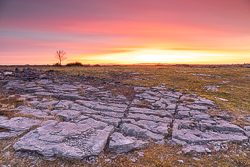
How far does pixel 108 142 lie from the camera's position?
16.4ft

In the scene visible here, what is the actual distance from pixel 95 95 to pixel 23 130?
4.77m

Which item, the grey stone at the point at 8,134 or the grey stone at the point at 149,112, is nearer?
the grey stone at the point at 8,134

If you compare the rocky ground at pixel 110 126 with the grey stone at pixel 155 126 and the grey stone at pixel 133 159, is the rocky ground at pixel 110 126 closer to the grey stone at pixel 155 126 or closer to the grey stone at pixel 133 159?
the grey stone at pixel 155 126

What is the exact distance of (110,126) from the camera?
19.1ft

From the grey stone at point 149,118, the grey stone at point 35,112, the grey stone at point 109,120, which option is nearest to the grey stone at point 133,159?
the grey stone at point 109,120

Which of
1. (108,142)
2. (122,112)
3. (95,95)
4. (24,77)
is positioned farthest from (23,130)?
(24,77)

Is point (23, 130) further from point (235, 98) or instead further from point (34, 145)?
point (235, 98)

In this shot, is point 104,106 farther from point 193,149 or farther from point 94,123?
point 193,149

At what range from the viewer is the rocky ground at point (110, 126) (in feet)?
15.4

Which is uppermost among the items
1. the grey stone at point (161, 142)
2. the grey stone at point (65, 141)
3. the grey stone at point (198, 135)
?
the grey stone at point (65, 141)

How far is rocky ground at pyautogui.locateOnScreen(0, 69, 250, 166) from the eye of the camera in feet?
15.4

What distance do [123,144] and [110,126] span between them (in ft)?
3.96

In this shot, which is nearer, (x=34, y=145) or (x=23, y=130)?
(x=34, y=145)

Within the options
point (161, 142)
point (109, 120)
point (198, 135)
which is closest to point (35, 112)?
point (109, 120)
